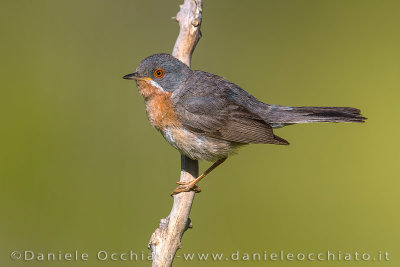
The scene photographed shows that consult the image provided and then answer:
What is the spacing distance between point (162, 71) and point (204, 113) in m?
0.59

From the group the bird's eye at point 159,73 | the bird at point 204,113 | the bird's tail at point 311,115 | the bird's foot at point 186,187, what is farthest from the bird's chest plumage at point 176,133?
the bird's tail at point 311,115

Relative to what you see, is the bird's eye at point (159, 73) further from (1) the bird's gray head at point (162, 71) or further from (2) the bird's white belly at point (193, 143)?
(2) the bird's white belly at point (193, 143)

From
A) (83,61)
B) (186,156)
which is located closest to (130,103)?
(83,61)

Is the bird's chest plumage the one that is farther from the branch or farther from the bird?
the branch

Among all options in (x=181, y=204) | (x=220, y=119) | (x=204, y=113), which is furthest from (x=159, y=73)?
(x=181, y=204)

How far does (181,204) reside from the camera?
4.71m

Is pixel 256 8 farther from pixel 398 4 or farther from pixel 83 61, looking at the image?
pixel 83 61

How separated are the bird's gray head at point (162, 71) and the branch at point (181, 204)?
0.41m

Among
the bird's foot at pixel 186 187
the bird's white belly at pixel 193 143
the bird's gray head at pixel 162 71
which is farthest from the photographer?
the bird's gray head at pixel 162 71

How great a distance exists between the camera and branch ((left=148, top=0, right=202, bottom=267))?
4.32 meters

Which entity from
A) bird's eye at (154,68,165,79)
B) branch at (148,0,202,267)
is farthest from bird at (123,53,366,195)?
branch at (148,0,202,267)

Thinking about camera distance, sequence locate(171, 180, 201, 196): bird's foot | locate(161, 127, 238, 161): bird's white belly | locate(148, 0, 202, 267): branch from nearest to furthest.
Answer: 1. locate(148, 0, 202, 267): branch
2. locate(171, 180, 201, 196): bird's foot
3. locate(161, 127, 238, 161): bird's white belly

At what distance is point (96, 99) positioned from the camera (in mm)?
7719

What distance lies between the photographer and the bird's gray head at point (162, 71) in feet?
17.2
